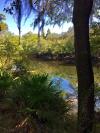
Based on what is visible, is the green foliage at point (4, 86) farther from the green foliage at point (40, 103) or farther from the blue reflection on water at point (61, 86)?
the blue reflection on water at point (61, 86)

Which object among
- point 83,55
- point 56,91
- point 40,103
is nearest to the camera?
point 83,55

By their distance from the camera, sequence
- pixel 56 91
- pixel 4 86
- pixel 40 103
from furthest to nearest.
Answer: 1. pixel 4 86
2. pixel 56 91
3. pixel 40 103

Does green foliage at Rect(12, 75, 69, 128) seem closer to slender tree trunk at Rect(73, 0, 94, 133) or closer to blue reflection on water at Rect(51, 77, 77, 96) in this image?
blue reflection on water at Rect(51, 77, 77, 96)

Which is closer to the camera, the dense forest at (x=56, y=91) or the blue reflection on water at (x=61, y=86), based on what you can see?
the dense forest at (x=56, y=91)

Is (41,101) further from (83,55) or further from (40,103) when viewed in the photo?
(83,55)

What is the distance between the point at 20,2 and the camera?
7.75 m

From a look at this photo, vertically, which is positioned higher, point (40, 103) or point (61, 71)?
point (40, 103)

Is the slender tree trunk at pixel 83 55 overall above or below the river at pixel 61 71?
above

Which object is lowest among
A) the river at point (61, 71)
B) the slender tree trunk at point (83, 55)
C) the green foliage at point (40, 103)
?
the river at point (61, 71)

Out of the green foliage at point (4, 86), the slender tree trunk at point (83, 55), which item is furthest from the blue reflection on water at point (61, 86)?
the slender tree trunk at point (83, 55)

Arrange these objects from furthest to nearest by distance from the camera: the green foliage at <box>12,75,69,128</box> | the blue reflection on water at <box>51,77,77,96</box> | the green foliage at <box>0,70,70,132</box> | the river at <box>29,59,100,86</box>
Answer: the river at <box>29,59,100,86</box> < the blue reflection on water at <box>51,77,77,96</box> < the green foliage at <box>12,75,69,128</box> < the green foliage at <box>0,70,70,132</box>

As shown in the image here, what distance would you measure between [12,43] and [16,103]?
13.6 m

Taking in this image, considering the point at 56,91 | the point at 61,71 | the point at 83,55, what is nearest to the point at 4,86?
the point at 56,91

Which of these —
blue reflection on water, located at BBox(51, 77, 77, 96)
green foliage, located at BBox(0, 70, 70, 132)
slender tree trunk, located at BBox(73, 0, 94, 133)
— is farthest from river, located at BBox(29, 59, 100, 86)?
slender tree trunk, located at BBox(73, 0, 94, 133)
